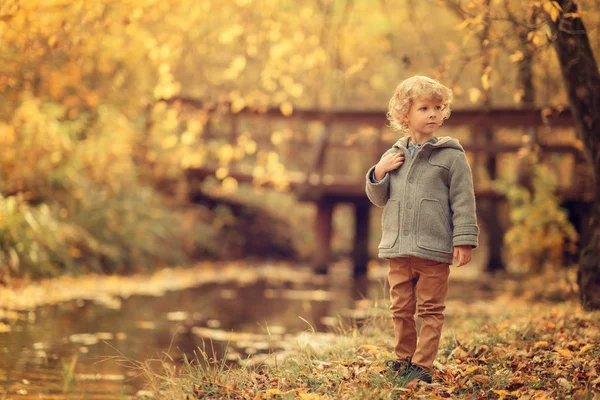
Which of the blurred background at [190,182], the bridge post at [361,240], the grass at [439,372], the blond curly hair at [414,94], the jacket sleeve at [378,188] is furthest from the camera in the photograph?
the bridge post at [361,240]

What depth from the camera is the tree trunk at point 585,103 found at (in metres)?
6.69

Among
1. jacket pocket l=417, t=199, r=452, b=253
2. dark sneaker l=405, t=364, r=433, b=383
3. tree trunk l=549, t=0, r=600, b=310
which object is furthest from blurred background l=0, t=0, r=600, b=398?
jacket pocket l=417, t=199, r=452, b=253

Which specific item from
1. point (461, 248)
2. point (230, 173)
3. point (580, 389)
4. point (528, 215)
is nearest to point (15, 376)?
point (461, 248)

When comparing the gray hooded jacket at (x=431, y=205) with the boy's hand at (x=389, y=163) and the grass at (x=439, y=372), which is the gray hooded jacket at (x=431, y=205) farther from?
the grass at (x=439, y=372)

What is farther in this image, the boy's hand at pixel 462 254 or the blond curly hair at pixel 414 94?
the blond curly hair at pixel 414 94

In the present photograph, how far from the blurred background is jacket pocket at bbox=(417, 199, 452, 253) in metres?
1.95

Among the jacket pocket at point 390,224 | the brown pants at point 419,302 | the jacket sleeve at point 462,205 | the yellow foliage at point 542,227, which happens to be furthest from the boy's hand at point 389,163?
the yellow foliage at point 542,227

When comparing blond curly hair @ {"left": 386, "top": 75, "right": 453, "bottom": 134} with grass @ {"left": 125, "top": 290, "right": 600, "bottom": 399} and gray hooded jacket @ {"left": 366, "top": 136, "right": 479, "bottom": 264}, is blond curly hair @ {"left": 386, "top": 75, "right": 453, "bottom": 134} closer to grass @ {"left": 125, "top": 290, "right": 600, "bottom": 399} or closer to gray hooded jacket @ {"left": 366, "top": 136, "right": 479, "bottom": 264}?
gray hooded jacket @ {"left": 366, "top": 136, "right": 479, "bottom": 264}

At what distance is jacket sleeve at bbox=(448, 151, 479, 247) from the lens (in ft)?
13.7

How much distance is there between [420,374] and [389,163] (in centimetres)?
115

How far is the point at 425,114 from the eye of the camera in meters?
4.39

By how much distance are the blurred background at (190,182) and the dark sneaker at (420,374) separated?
5.88ft

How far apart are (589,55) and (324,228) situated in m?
10.2

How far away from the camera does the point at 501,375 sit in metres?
4.39
